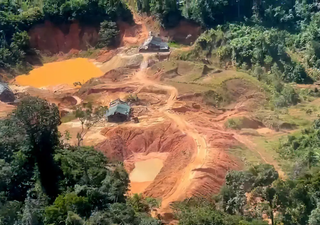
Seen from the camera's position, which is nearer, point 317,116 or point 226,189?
point 226,189

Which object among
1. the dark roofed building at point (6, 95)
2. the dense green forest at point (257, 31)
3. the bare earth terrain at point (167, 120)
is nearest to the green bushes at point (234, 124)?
the bare earth terrain at point (167, 120)

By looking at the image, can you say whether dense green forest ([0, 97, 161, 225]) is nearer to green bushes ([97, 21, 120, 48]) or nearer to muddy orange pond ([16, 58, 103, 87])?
muddy orange pond ([16, 58, 103, 87])

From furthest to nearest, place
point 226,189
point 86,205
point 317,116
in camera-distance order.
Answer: point 317,116 → point 226,189 → point 86,205

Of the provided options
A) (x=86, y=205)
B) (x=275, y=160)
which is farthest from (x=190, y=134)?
(x=86, y=205)

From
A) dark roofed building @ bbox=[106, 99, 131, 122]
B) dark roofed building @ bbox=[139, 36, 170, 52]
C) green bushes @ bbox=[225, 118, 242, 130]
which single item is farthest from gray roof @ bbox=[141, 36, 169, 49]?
green bushes @ bbox=[225, 118, 242, 130]

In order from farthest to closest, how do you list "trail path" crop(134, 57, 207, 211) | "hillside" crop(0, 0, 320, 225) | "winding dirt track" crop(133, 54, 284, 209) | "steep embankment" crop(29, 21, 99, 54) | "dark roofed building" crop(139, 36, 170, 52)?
"steep embankment" crop(29, 21, 99, 54) → "dark roofed building" crop(139, 36, 170, 52) → "winding dirt track" crop(133, 54, 284, 209) → "trail path" crop(134, 57, 207, 211) → "hillside" crop(0, 0, 320, 225)

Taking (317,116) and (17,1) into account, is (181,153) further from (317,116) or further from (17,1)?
(17,1)
